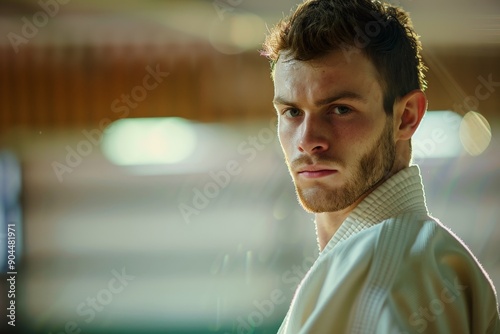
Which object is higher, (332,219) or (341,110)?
(341,110)

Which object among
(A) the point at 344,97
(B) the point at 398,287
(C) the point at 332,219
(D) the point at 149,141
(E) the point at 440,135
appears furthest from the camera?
(D) the point at 149,141

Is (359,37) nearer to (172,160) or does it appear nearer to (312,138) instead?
(312,138)

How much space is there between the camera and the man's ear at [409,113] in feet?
3.73

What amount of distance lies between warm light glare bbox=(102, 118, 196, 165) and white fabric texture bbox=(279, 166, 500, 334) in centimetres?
215

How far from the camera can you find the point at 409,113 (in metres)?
1.15

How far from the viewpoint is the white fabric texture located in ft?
2.68

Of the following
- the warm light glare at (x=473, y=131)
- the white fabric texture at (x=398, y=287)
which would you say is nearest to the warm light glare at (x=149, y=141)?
the warm light glare at (x=473, y=131)

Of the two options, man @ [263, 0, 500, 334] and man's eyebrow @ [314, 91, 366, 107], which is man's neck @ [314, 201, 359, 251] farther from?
man's eyebrow @ [314, 91, 366, 107]

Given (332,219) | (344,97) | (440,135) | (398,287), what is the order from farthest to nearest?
(440,135) → (332,219) → (344,97) → (398,287)

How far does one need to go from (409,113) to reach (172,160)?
2045mm

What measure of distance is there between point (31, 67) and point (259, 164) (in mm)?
1225

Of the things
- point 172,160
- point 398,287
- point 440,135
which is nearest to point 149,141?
point 172,160

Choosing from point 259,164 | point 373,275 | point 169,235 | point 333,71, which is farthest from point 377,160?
point 169,235

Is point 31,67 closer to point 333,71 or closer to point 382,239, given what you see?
point 333,71
